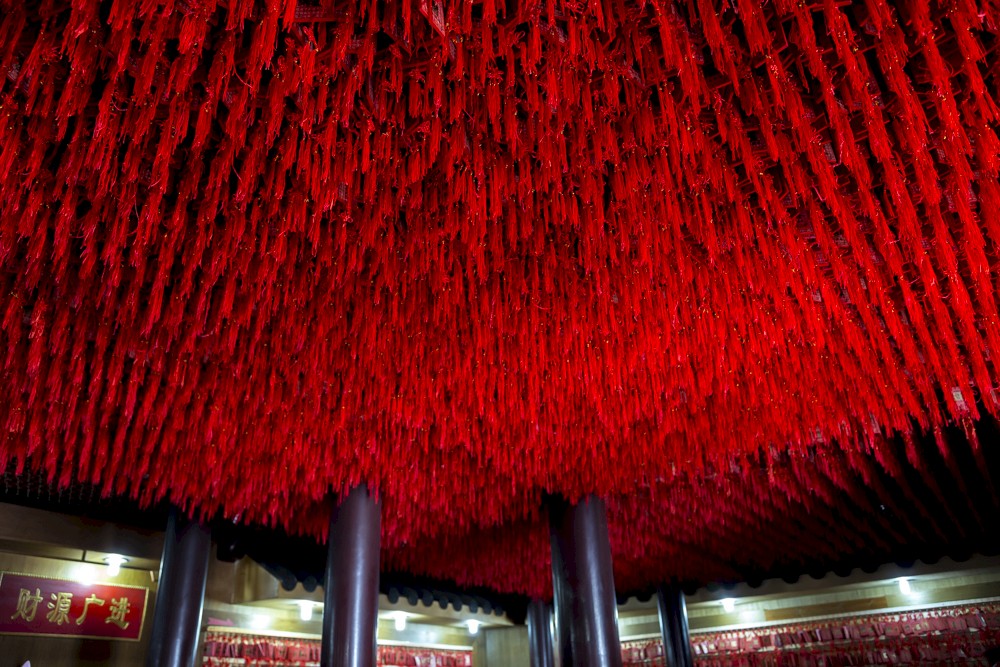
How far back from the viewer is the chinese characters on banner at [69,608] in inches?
320

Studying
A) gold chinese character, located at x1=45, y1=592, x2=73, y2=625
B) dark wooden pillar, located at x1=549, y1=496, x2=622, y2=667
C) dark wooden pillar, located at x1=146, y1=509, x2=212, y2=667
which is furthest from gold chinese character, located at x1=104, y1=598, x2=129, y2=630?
dark wooden pillar, located at x1=549, y1=496, x2=622, y2=667

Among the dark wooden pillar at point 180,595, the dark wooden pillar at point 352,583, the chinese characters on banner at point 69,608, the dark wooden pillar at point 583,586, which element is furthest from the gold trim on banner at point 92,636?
the dark wooden pillar at point 583,586

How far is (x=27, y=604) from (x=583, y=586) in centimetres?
659

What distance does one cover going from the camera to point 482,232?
3.63 meters

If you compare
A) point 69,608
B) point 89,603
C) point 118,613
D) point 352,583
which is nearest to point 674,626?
point 352,583

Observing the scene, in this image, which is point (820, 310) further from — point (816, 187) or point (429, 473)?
point (429, 473)

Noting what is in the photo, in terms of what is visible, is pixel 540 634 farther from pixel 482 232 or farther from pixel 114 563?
pixel 482 232

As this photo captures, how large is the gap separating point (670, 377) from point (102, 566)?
26.0 ft

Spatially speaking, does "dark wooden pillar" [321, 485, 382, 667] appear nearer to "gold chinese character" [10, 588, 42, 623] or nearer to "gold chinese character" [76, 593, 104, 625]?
"gold chinese character" [76, 593, 104, 625]

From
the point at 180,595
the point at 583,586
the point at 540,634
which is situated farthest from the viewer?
the point at 540,634

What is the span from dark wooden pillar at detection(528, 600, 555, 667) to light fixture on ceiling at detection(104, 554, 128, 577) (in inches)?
308

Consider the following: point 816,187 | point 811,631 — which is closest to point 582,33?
point 816,187

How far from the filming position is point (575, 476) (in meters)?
7.30

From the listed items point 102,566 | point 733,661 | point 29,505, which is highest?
point 29,505
